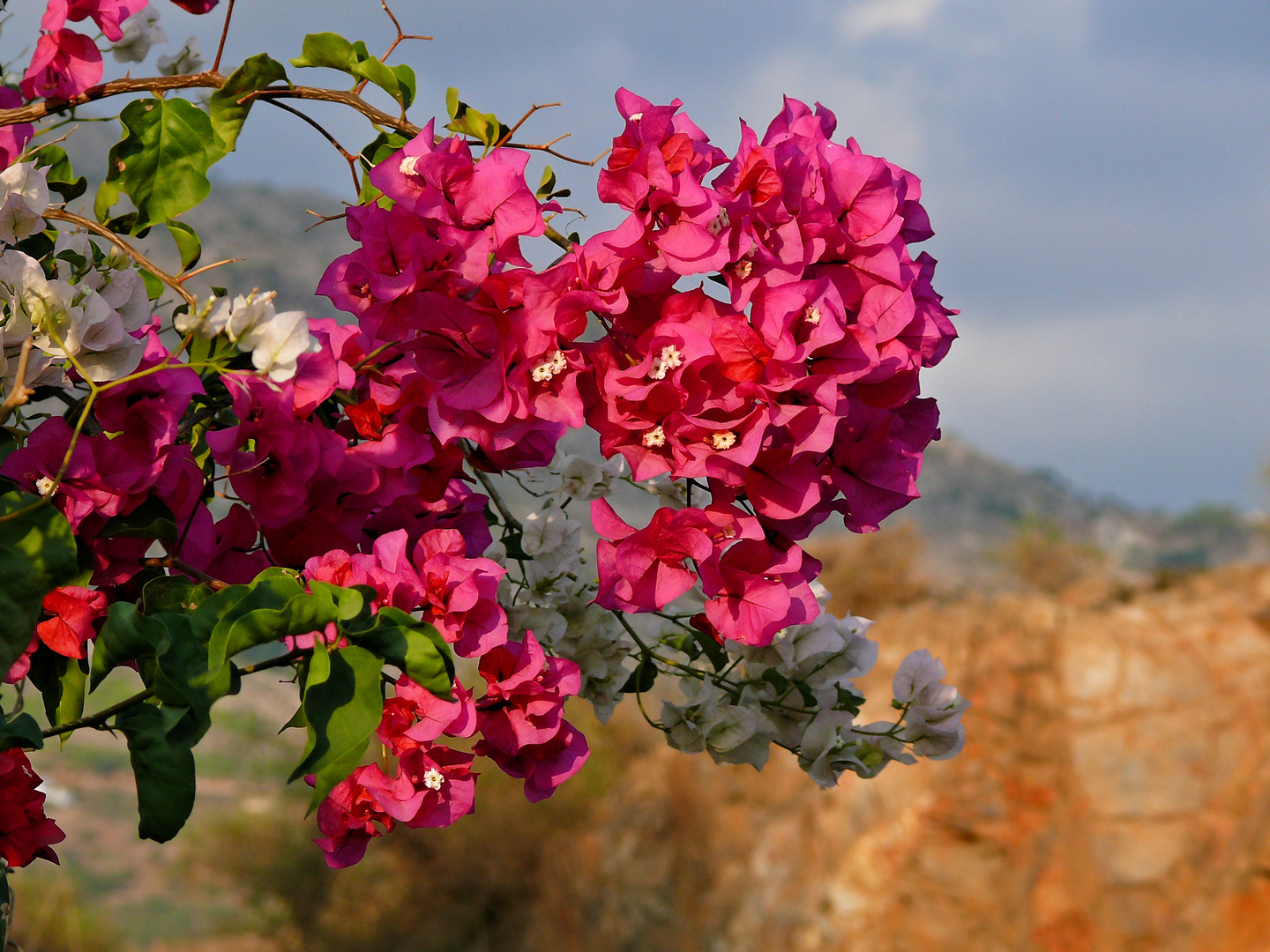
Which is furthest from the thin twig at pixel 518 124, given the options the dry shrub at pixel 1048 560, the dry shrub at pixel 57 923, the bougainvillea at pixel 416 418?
the dry shrub at pixel 1048 560

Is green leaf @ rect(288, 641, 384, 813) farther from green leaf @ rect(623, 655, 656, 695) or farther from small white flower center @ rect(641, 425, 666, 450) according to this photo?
green leaf @ rect(623, 655, 656, 695)

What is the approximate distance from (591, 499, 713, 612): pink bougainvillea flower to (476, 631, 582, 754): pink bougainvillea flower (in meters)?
0.05

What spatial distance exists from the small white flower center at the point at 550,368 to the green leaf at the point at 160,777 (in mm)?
217

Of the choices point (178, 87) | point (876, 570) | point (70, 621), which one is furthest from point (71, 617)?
point (876, 570)

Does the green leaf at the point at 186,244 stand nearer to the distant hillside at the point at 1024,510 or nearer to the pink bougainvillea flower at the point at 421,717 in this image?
the pink bougainvillea flower at the point at 421,717

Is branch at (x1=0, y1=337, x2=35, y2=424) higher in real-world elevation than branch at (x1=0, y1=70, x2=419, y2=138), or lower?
lower

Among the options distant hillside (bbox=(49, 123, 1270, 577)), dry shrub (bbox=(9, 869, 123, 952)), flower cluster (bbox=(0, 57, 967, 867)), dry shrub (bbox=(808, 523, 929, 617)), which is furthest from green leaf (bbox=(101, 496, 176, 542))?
distant hillside (bbox=(49, 123, 1270, 577))

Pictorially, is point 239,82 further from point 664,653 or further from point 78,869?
point 78,869

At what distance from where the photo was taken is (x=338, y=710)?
15.6 inches

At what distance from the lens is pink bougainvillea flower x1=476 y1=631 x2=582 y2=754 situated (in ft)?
1.75

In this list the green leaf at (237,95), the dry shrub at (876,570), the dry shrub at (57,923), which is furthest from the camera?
the dry shrub at (876,570)

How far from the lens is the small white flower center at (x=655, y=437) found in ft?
1.56

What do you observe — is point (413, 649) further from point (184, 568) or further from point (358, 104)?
point (358, 104)

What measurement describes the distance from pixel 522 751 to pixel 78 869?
9394 millimetres
